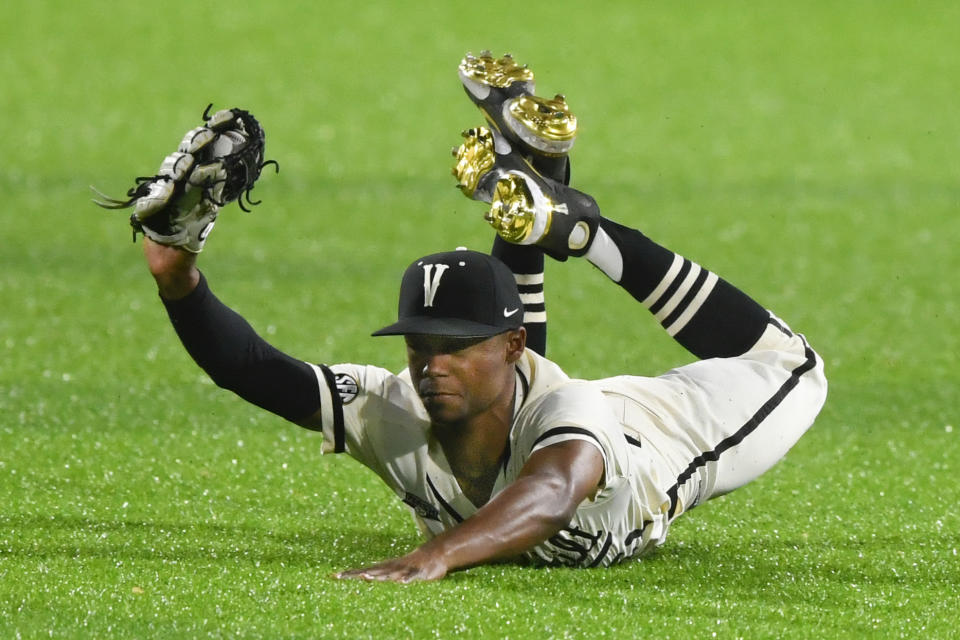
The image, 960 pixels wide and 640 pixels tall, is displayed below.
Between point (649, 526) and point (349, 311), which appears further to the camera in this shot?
point (349, 311)

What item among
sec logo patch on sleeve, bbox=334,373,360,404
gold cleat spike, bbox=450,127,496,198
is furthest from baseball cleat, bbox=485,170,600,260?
sec logo patch on sleeve, bbox=334,373,360,404

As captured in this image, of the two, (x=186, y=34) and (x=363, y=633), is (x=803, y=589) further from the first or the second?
(x=186, y=34)

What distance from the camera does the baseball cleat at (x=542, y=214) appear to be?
4855mm

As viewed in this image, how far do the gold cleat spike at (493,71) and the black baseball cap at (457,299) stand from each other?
110 centimetres

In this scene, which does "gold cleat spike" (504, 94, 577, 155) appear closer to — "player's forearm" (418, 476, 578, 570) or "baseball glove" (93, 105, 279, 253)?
"baseball glove" (93, 105, 279, 253)

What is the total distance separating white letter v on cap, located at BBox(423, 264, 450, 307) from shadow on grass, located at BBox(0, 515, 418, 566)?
77 centimetres

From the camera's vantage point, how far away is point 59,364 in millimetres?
7594

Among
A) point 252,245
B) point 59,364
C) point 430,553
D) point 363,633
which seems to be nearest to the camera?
point 363,633

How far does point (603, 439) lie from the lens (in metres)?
4.36

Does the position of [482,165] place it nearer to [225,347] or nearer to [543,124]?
[543,124]

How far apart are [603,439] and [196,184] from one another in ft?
4.10

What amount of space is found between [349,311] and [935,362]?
121 inches

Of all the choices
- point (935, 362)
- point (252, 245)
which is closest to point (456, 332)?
point (935, 362)

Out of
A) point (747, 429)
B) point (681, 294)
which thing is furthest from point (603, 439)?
point (681, 294)
